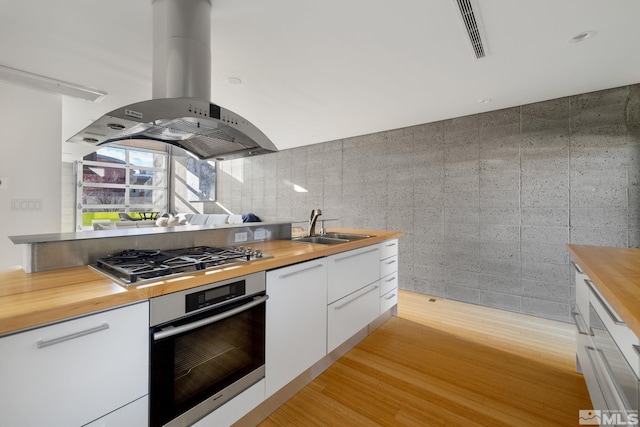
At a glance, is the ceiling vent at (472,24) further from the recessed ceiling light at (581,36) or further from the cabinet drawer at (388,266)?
the cabinet drawer at (388,266)

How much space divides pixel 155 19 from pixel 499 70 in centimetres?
256

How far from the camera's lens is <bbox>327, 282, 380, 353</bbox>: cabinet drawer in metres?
1.92

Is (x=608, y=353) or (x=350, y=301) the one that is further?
(x=350, y=301)

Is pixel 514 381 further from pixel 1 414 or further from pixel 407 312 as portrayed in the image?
pixel 1 414

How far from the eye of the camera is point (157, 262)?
1.26m

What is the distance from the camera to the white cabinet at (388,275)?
2.61 m

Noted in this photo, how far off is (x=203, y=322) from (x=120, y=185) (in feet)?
23.5

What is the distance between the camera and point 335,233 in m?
2.71

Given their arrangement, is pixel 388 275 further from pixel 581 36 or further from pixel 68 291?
pixel 68 291

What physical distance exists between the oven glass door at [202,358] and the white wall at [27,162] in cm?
277

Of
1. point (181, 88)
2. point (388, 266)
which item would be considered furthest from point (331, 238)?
point (181, 88)

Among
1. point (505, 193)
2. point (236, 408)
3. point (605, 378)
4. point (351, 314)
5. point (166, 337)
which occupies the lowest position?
point (236, 408)

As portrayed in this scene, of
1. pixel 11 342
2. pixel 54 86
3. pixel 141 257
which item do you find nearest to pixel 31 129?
pixel 54 86

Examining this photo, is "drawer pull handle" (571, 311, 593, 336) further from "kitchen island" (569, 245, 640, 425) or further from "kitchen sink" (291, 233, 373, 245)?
"kitchen sink" (291, 233, 373, 245)
